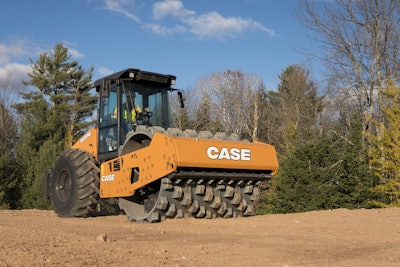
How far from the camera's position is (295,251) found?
501 centimetres

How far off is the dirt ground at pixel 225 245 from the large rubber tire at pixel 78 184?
208 centimetres

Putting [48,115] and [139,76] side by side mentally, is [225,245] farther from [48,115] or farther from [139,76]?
[48,115]

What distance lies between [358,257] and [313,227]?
2.48 metres

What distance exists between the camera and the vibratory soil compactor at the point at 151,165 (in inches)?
323

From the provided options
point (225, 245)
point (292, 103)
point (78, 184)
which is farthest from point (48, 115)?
point (225, 245)

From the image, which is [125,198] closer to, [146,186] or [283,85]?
[146,186]

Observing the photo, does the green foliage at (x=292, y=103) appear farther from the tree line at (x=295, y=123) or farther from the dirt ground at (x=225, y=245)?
the dirt ground at (x=225, y=245)

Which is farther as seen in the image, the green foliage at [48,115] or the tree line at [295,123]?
the green foliage at [48,115]

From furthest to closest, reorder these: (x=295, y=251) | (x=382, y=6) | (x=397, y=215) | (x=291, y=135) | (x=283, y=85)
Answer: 1. (x=283, y=85)
2. (x=291, y=135)
3. (x=382, y=6)
4. (x=397, y=215)
5. (x=295, y=251)

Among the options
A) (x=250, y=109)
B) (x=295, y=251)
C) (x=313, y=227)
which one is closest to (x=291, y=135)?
(x=250, y=109)

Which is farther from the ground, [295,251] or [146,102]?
[146,102]

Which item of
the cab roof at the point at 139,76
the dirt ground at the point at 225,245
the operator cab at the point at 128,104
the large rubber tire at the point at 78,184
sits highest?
the cab roof at the point at 139,76

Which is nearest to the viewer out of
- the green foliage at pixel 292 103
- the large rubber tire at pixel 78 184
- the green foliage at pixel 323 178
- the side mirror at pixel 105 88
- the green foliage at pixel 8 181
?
the side mirror at pixel 105 88

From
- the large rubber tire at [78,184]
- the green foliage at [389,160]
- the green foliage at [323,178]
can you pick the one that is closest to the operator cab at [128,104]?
the large rubber tire at [78,184]
